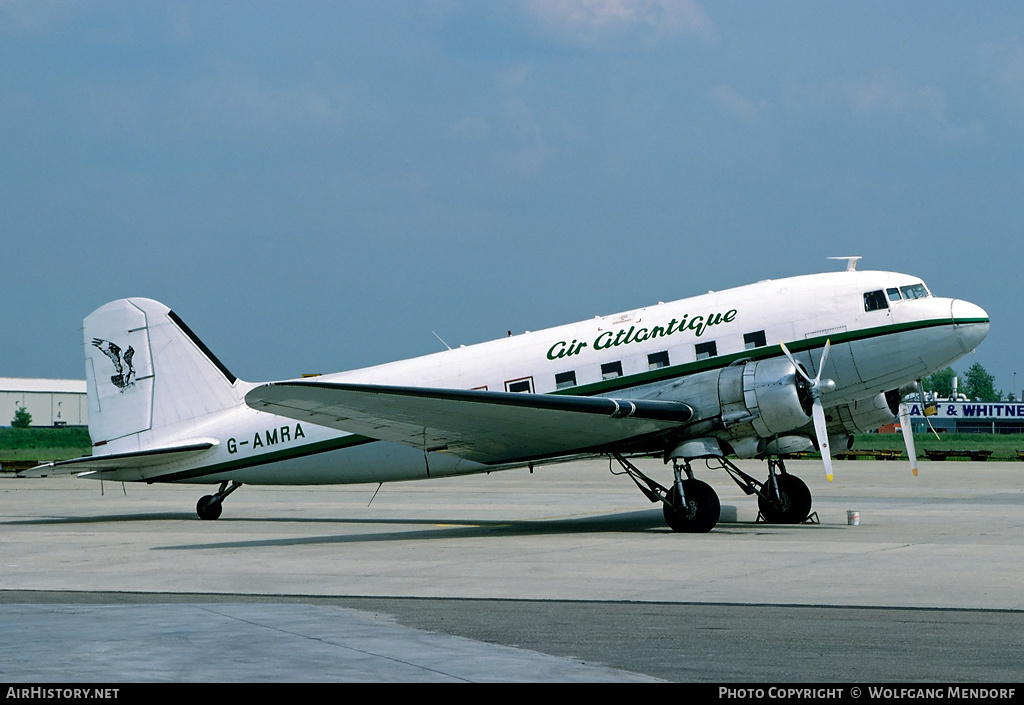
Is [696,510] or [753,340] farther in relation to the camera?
[753,340]

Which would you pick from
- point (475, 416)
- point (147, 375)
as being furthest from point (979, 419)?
point (475, 416)

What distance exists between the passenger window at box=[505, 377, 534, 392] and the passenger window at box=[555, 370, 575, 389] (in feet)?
1.89

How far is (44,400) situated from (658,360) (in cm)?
16185

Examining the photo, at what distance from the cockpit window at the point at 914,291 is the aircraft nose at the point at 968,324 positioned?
575 millimetres

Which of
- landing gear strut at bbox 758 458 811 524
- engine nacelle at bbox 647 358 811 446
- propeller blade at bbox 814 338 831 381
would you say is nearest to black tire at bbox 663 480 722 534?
engine nacelle at bbox 647 358 811 446

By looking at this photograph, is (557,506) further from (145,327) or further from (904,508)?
(145,327)

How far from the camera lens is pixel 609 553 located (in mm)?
17547

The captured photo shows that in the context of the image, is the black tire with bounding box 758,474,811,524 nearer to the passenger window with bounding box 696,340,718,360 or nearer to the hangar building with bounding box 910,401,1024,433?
the passenger window with bounding box 696,340,718,360

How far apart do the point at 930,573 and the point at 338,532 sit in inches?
486

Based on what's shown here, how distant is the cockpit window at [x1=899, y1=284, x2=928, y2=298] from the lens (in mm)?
21203

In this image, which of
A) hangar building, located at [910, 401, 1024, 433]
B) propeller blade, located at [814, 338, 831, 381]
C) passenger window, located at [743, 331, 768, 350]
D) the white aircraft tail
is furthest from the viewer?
hangar building, located at [910, 401, 1024, 433]

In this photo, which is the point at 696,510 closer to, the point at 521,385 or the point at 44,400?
the point at 521,385

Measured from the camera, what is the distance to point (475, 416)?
20016 millimetres
